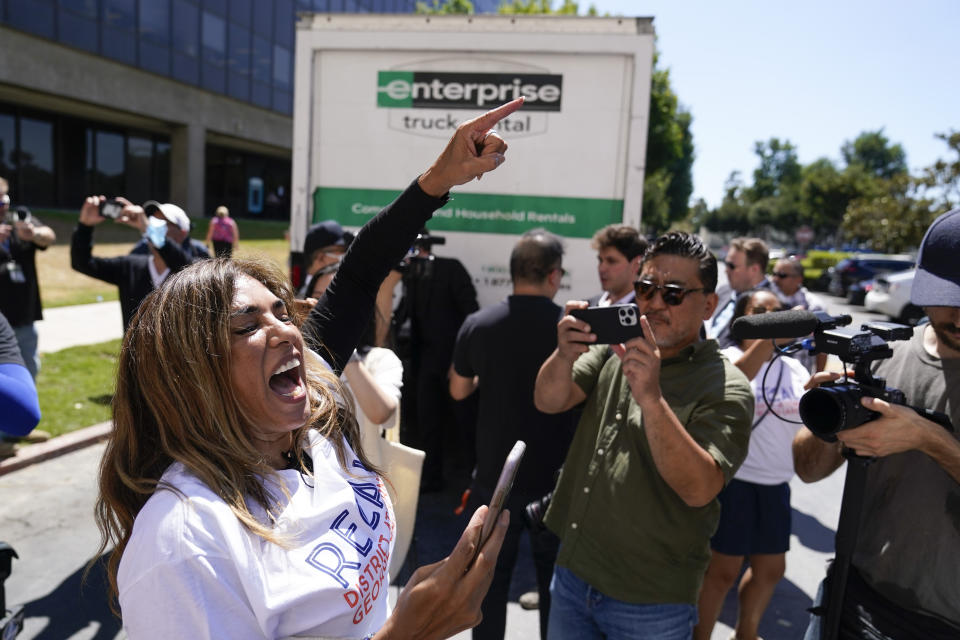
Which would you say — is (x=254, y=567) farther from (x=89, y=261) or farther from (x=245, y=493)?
(x=89, y=261)

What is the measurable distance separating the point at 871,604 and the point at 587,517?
0.81 meters

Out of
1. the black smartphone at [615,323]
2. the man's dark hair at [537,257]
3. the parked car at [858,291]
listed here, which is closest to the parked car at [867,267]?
the parked car at [858,291]

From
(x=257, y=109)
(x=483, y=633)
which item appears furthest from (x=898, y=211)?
(x=483, y=633)

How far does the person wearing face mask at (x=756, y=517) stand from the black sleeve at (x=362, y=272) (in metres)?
1.90

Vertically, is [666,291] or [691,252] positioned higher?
[691,252]

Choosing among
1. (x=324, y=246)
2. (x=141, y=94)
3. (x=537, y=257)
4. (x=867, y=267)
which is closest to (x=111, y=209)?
(x=324, y=246)

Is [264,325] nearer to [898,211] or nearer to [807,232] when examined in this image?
[898,211]

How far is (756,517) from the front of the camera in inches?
126

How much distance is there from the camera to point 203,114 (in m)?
23.4

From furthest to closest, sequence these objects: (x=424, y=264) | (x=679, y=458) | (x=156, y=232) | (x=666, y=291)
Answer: (x=424, y=264) → (x=156, y=232) → (x=666, y=291) → (x=679, y=458)

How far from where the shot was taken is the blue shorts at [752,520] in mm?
3143

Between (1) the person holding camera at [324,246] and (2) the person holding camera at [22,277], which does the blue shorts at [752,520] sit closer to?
(1) the person holding camera at [324,246]

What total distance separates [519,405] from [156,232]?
267 cm

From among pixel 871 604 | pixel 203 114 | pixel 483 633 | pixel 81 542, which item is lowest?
pixel 81 542
